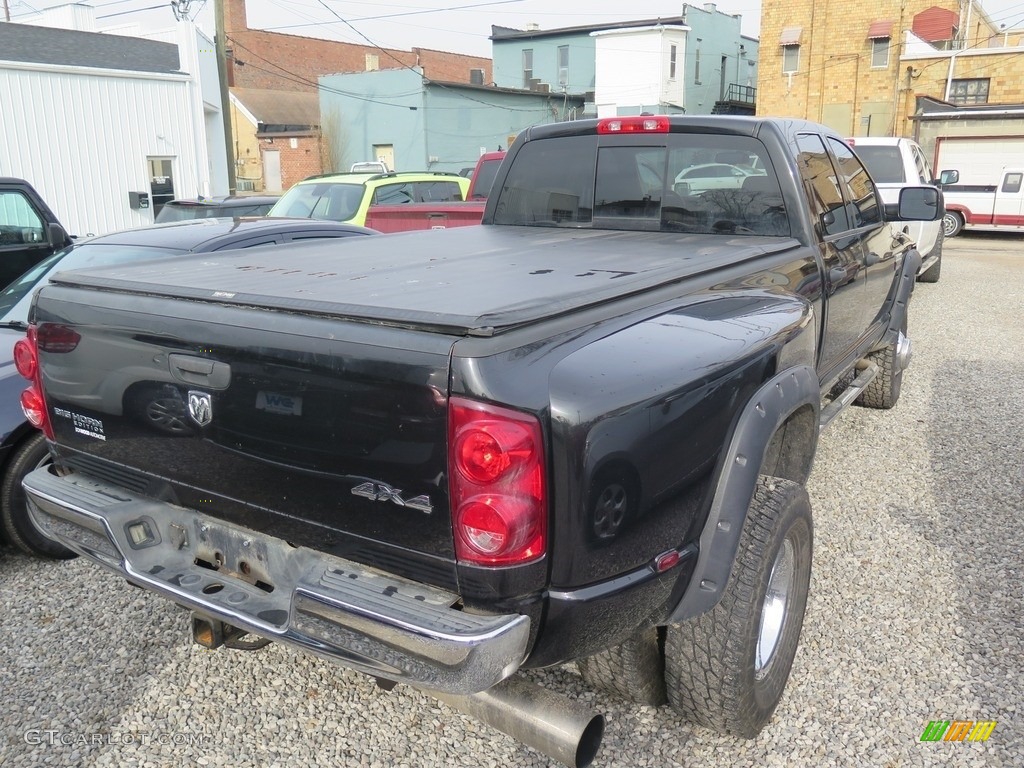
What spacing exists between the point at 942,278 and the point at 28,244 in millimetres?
13059

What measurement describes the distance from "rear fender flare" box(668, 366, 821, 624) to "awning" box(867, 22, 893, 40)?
33370 mm

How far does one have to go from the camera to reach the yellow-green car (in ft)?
32.3

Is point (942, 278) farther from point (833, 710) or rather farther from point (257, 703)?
point (257, 703)

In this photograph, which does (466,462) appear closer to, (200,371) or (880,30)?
(200,371)

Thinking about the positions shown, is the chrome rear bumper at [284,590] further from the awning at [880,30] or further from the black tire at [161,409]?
the awning at [880,30]

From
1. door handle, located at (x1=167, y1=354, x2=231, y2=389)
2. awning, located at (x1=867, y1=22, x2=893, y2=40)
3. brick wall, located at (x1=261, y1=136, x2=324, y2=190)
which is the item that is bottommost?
door handle, located at (x1=167, y1=354, x2=231, y2=389)

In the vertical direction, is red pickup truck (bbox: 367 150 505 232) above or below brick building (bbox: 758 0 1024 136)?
below

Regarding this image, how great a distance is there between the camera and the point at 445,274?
285cm

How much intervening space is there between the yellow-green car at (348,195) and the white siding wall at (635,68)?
32200 millimetres

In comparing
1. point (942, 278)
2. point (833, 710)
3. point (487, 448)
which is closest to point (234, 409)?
point (487, 448)

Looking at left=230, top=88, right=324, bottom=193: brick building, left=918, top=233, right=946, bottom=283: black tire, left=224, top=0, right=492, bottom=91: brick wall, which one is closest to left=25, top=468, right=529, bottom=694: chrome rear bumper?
left=918, top=233, right=946, bottom=283: black tire

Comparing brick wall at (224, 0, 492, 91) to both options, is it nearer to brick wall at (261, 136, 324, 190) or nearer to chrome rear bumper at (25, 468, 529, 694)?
brick wall at (261, 136, 324, 190)

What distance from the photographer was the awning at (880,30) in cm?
3052

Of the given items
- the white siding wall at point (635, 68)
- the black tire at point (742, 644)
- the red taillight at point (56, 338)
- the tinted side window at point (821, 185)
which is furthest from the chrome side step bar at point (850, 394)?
the white siding wall at point (635, 68)
